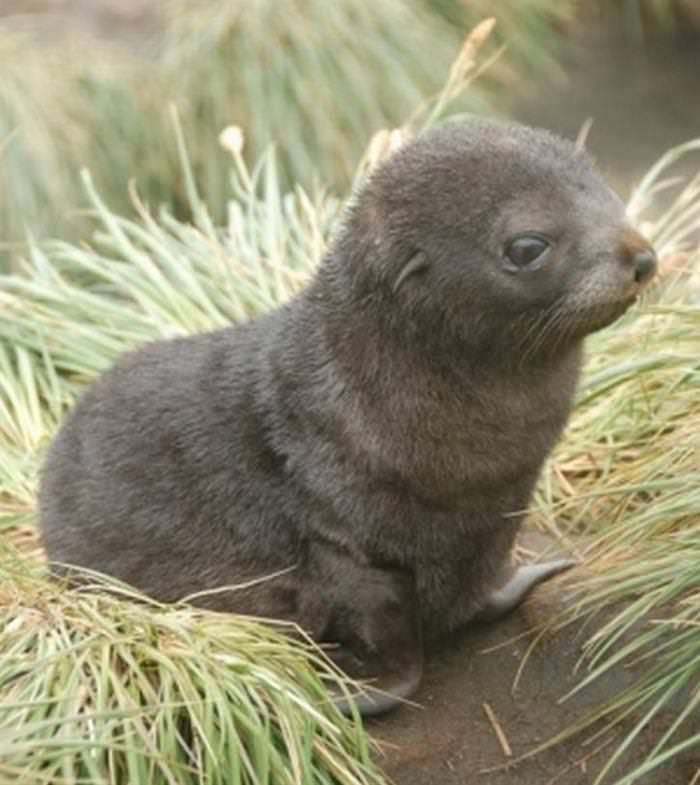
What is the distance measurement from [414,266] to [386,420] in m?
0.35

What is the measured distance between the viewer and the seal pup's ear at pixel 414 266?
439 cm

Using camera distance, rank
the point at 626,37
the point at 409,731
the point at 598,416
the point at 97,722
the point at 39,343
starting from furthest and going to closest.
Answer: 1. the point at 626,37
2. the point at 39,343
3. the point at 598,416
4. the point at 409,731
5. the point at 97,722

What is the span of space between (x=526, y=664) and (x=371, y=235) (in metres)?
1.05

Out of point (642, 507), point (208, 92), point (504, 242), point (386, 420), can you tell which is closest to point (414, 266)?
point (504, 242)

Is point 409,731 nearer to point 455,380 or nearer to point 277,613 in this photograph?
point 277,613

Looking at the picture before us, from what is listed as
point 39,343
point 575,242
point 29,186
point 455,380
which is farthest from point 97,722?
point 29,186

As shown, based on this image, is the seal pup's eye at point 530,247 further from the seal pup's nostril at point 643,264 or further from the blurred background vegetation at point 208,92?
the blurred background vegetation at point 208,92

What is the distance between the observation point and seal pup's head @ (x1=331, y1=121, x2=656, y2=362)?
4273mm

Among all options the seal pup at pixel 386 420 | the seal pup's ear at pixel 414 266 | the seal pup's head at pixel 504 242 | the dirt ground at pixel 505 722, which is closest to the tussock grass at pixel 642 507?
the dirt ground at pixel 505 722

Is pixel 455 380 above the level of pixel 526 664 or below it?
above

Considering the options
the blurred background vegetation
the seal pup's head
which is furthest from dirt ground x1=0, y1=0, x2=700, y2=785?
the blurred background vegetation

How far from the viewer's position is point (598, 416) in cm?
562

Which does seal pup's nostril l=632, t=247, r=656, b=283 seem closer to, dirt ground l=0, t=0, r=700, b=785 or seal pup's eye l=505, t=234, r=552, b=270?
seal pup's eye l=505, t=234, r=552, b=270

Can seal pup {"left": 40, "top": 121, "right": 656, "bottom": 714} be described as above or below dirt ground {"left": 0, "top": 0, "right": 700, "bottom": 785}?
above
